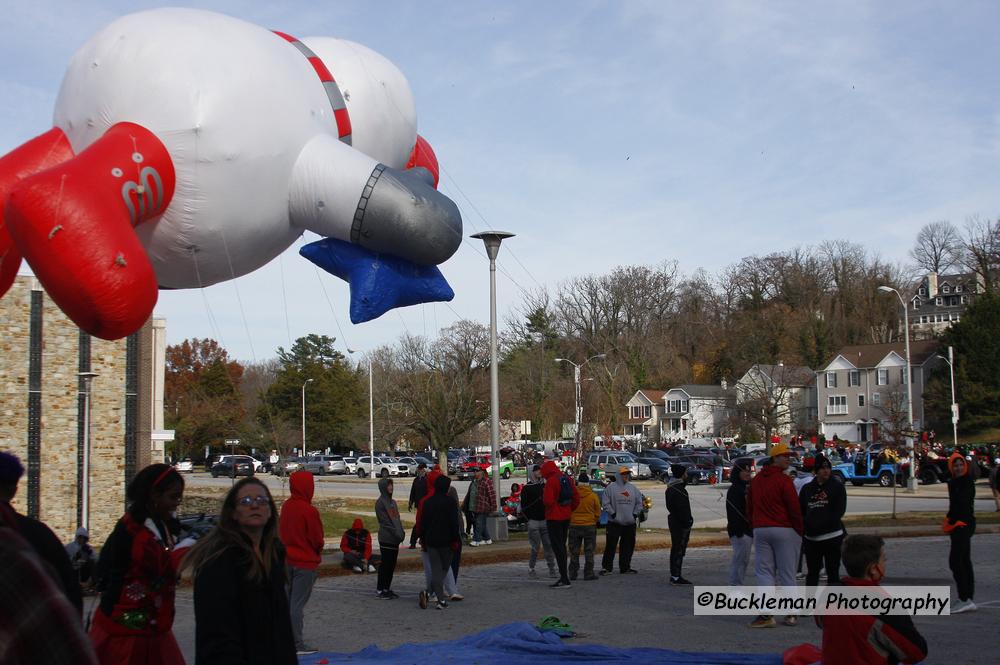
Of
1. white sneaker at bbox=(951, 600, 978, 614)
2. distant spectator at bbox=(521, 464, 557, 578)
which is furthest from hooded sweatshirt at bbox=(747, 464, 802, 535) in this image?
distant spectator at bbox=(521, 464, 557, 578)

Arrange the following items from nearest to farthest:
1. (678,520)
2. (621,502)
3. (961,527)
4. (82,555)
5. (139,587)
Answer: (139,587), (961,527), (82,555), (678,520), (621,502)

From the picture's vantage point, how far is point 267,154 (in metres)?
7.84

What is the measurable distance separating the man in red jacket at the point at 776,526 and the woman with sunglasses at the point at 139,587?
20.9 ft

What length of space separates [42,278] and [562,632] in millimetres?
5747

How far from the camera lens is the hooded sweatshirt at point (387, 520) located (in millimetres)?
12602

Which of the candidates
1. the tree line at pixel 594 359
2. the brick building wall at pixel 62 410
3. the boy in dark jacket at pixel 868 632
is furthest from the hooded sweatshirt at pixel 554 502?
the tree line at pixel 594 359

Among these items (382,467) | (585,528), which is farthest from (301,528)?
(382,467)

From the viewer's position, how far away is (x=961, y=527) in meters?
10.1

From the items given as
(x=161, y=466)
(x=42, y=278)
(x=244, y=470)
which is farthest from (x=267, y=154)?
(x=244, y=470)

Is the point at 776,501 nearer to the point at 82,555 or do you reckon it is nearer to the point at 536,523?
the point at 536,523

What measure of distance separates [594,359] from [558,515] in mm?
58715

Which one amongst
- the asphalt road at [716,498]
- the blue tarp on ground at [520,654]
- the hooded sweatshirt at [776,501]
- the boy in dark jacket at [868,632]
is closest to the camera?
the boy in dark jacket at [868,632]

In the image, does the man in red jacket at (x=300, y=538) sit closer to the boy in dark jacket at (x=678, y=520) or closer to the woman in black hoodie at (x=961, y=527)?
the boy in dark jacket at (x=678, y=520)

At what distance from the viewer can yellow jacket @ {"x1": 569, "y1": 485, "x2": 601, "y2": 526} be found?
14.0 meters
